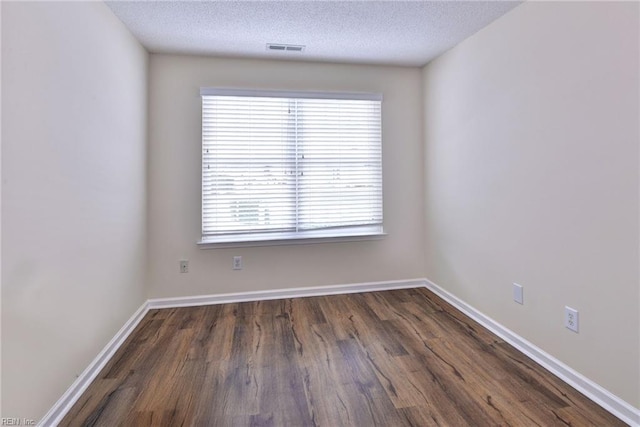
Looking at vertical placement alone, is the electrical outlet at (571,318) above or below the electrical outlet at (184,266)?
below

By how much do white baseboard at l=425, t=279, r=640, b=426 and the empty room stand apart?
1 centimetres

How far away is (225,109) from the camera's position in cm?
282

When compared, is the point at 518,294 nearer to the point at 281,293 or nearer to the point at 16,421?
the point at 281,293

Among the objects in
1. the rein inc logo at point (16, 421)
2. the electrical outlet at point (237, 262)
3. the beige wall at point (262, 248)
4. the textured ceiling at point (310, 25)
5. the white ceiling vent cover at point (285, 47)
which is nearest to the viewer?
the rein inc logo at point (16, 421)

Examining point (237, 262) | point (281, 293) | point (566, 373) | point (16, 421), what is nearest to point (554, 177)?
point (566, 373)

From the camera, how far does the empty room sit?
1427 mm

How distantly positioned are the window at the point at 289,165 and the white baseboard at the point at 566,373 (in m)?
1.26

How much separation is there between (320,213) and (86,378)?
209 cm

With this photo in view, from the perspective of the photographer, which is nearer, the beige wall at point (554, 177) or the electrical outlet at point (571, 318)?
the beige wall at point (554, 177)

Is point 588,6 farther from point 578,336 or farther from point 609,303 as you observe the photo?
point 578,336

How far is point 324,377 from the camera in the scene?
179 centimetres

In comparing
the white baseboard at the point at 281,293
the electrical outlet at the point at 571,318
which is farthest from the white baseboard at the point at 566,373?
the white baseboard at the point at 281,293

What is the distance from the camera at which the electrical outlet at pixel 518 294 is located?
2.05 meters

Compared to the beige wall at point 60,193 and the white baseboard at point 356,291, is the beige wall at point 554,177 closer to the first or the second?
the white baseboard at point 356,291
